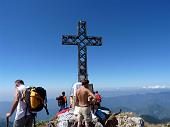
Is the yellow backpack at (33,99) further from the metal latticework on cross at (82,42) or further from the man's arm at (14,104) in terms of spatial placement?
the metal latticework on cross at (82,42)

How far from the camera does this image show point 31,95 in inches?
371

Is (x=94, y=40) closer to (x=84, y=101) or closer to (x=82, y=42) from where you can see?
(x=82, y=42)

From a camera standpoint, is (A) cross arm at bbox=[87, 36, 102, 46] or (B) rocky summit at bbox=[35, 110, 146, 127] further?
(A) cross arm at bbox=[87, 36, 102, 46]

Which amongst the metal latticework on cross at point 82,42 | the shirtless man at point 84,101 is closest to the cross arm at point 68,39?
the metal latticework on cross at point 82,42

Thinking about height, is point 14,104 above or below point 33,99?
below

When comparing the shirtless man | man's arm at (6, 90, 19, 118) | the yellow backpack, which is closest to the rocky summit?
the shirtless man

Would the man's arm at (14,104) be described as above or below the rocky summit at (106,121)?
above

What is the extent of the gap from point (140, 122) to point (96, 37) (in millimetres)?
15029

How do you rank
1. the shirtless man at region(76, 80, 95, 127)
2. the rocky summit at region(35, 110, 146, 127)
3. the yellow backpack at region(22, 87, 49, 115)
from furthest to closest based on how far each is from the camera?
1. the rocky summit at region(35, 110, 146, 127)
2. the shirtless man at region(76, 80, 95, 127)
3. the yellow backpack at region(22, 87, 49, 115)

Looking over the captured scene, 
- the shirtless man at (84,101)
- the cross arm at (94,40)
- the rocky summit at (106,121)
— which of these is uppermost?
the cross arm at (94,40)

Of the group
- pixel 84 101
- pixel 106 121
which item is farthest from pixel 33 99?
pixel 106 121

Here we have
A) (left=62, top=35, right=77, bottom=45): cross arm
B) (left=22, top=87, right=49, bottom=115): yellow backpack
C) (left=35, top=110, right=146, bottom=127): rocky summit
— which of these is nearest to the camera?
(left=22, top=87, right=49, bottom=115): yellow backpack

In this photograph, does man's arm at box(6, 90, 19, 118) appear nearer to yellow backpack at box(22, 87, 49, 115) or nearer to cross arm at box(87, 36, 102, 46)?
yellow backpack at box(22, 87, 49, 115)

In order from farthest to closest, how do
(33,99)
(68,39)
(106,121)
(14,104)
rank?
(68,39)
(106,121)
(33,99)
(14,104)
